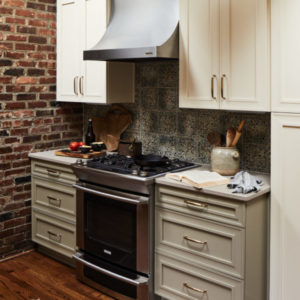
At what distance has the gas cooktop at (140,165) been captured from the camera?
2.94 m

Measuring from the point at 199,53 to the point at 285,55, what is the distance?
0.62 m

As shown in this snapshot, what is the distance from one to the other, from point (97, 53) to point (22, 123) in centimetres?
105

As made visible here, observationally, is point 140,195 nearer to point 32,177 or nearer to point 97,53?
point 97,53

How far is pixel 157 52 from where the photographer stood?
279 centimetres

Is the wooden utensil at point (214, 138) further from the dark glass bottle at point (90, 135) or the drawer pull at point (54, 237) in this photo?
the drawer pull at point (54, 237)

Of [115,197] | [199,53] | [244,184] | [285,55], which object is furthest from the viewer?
[115,197]

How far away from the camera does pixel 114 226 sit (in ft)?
10.1

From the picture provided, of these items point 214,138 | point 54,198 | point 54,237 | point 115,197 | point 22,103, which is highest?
point 22,103

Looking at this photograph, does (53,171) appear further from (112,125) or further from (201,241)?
(201,241)

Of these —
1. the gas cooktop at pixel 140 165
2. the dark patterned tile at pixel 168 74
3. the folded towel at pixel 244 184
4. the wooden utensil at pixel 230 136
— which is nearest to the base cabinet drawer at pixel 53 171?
the gas cooktop at pixel 140 165

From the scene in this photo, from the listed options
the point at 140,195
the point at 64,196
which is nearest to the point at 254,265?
the point at 140,195

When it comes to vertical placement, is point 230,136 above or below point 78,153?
above

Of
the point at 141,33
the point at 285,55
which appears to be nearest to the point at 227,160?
the point at 285,55

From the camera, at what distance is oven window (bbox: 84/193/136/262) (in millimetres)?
2953
